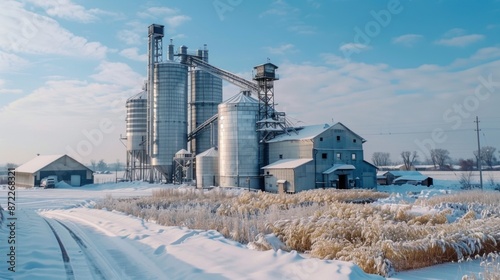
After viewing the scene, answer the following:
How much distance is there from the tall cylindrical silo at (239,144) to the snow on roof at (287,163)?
2387mm

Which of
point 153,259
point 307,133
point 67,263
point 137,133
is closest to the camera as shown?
point 67,263

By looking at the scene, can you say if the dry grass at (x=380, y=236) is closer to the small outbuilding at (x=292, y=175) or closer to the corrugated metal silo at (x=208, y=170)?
the small outbuilding at (x=292, y=175)

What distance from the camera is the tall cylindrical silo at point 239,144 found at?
4688cm

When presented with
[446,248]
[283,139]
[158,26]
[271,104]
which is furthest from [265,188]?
[446,248]

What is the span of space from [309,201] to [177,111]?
39867mm

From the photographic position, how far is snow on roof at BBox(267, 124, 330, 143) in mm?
43875

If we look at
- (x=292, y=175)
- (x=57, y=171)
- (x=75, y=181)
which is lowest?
(x=75, y=181)

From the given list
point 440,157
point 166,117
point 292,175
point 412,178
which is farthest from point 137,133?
point 440,157

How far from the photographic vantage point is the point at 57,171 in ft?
207

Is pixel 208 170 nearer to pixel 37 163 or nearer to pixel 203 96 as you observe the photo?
pixel 203 96

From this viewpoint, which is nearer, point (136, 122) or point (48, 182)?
point (48, 182)

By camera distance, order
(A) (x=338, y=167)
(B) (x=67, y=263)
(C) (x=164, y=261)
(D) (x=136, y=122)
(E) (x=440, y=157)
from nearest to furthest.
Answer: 1. (B) (x=67, y=263)
2. (C) (x=164, y=261)
3. (A) (x=338, y=167)
4. (D) (x=136, y=122)
5. (E) (x=440, y=157)

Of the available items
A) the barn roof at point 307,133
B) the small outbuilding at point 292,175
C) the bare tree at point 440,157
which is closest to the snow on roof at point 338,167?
the small outbuilding at point 292,175

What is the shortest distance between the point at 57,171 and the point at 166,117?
69.6 ft
